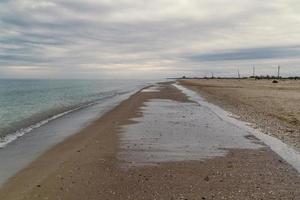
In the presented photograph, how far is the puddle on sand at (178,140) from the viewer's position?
936 centimetres

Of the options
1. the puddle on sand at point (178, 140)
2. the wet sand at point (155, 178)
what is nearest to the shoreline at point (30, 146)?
the wet sand at point (155, 178)

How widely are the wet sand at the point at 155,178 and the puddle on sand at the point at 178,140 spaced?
1.34ft

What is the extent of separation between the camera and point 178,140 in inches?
458

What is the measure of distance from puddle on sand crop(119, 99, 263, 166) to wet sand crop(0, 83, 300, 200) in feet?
1.34

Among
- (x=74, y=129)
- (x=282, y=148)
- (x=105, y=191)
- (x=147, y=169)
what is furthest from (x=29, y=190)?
(x=74, y=129)

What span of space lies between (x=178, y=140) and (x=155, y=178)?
457cm

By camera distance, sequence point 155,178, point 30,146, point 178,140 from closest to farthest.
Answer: point 155,178, point 178,140, point 30,146

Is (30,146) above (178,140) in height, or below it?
below

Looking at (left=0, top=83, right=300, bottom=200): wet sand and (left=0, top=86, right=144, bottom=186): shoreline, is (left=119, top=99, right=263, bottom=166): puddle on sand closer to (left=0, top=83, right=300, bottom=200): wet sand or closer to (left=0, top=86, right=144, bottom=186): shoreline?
(left=0, top=83, right=300, bottom=200): wet sand

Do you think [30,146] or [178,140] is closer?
[178,140]

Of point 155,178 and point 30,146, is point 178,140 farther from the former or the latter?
point 30,146

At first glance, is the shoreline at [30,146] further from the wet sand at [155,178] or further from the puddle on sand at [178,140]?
the puddle on sand at [178,140]

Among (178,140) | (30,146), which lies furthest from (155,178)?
(30,146)

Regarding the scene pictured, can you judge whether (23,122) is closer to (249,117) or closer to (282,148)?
(249,117)
